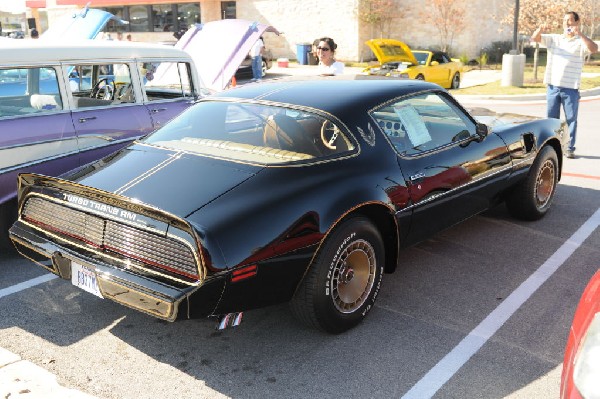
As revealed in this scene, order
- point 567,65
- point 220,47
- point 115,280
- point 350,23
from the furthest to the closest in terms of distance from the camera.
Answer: point 350,23, point 220,47, point 567,65, point 115,280

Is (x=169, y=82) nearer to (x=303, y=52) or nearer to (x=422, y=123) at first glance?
(x=422, y=123)

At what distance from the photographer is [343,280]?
12.2 feet

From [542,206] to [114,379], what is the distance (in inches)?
174

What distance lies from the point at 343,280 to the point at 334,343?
39 centimetres

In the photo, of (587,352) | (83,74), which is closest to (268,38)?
(83,74)

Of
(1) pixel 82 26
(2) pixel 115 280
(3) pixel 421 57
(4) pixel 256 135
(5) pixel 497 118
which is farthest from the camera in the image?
(3) pixel 421 57

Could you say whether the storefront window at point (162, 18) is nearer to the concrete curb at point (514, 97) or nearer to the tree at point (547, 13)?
the tree at point (547, 13)

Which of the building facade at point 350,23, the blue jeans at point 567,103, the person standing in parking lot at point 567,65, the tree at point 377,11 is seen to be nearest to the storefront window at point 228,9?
the building facade at point 350,23

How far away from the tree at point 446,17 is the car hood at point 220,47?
16.7 metres

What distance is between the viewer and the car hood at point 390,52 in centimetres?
1623

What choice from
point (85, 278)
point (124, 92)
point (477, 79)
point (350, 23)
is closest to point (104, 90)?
point (124, 92)

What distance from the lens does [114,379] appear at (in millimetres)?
3363

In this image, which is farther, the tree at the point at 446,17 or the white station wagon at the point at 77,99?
the tree at the point at 446,17

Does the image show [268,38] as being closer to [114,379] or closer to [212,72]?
[212,72]
